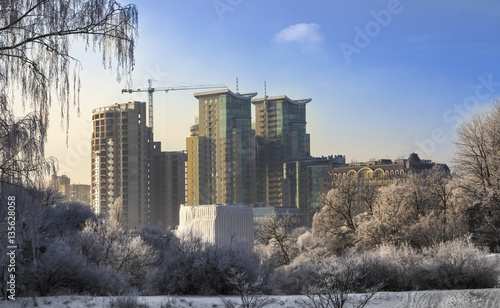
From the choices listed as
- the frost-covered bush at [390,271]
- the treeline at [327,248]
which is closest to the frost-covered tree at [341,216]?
the treeline at [327,248]

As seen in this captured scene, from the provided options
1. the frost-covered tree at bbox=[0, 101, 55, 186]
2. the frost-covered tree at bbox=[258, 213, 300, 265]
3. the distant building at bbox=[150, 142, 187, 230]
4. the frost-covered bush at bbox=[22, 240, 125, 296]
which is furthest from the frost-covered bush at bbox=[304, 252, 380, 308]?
the distant building at bbox=[150, 142, 187, 230]

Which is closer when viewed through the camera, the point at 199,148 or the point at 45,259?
the point at 45,259

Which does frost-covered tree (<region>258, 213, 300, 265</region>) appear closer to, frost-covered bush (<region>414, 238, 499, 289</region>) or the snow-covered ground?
frost-covered bush (<region>414, 238, 499, 289</region>)

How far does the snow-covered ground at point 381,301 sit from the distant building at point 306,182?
427 feet

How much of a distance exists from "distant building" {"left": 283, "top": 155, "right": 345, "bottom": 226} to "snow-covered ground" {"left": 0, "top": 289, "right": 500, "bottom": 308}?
13026cm

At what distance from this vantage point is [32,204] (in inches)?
427

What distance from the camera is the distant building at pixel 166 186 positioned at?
166 metres

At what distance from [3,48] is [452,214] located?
31.1 m

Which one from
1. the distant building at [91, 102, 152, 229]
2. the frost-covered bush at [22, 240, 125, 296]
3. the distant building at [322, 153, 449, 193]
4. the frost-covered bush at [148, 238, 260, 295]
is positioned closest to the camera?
the frost-covered bush at [22, 240, 125, 296]

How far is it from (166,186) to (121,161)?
21358 millimetres

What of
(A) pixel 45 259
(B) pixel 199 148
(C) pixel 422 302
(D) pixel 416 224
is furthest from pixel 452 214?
(B) pixel 199 148

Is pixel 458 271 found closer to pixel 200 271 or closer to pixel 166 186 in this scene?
pixel 200 271

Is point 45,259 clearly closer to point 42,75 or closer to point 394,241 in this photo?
point 42,75

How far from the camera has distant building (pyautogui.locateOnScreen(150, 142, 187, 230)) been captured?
165625 mm
